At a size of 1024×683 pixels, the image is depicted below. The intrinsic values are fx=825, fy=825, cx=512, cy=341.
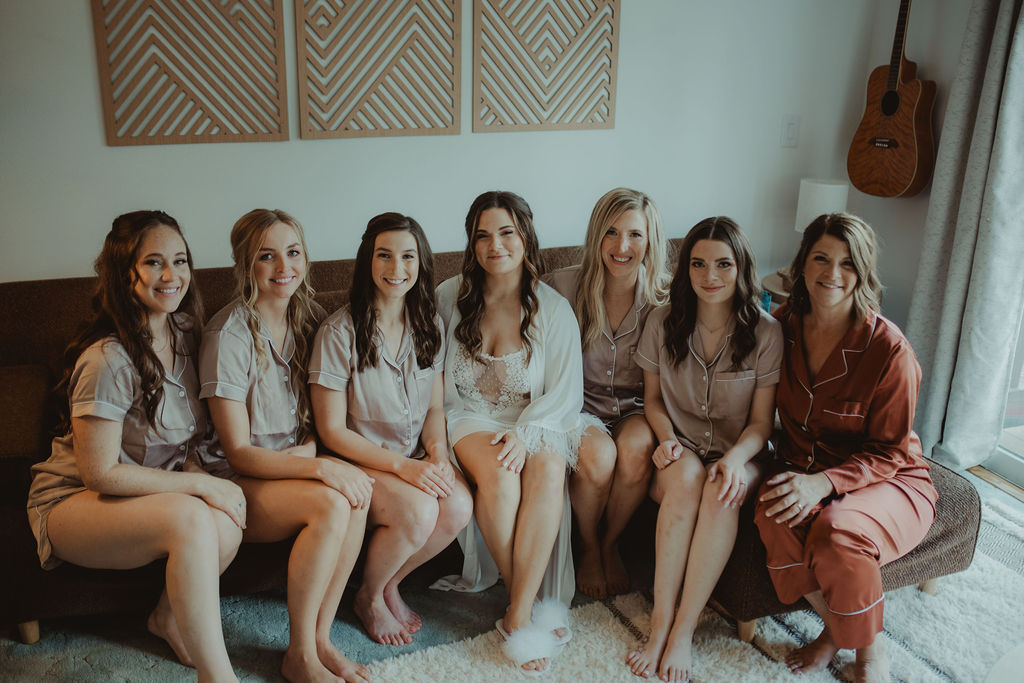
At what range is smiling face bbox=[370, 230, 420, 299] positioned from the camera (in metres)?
2.09

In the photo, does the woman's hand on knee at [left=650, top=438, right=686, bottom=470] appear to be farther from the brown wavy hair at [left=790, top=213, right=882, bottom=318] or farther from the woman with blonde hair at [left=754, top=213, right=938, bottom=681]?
the brown wavy hair at [left=790, top=213, right=882, bottom=318]

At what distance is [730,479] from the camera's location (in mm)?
2061

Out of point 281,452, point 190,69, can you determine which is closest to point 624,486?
point 281,452

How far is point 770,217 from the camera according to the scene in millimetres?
3646

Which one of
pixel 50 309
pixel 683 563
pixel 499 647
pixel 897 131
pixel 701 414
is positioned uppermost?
pixel 897 131

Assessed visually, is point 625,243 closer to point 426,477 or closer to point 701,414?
point 701,414

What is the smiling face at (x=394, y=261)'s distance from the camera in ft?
6.85

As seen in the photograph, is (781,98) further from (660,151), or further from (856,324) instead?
(856,324)

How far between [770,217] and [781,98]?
50 cm

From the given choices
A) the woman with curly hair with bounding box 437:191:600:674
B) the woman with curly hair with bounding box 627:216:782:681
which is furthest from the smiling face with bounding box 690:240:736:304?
the woman with curly hair with bounding box 437:191:600:674

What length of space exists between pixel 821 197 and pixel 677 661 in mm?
2001

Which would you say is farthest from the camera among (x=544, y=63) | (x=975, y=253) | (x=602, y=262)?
(x=544, y=63)

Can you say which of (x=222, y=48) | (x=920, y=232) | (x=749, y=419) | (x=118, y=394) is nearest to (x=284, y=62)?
(x=222, y=48)

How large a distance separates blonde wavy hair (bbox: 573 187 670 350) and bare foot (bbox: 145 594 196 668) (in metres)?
1.32
